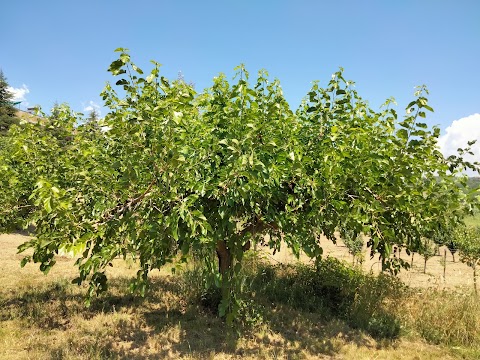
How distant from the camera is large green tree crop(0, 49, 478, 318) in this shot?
129 inches

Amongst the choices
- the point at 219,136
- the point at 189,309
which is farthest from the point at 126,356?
the point at 219,136

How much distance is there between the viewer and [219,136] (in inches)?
169

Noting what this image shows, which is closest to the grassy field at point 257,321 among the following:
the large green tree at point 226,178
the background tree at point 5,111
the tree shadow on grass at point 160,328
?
the tree shadow on grass at point 160,328

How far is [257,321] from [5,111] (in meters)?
51.6

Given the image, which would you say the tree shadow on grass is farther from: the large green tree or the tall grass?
the large green tree

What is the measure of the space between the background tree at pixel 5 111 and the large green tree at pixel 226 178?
43.9 meters

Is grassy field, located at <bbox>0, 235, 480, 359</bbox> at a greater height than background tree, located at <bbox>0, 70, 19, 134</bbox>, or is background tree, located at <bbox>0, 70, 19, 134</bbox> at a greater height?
background tree, located at <bbox>0, 70, 19, 134</bbox>

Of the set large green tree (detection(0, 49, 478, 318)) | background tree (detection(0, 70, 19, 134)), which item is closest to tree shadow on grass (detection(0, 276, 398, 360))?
large green tree (detection(0, 49, 478, 318))

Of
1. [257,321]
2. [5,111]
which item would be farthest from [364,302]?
[5,111]

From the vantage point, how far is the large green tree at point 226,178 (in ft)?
10.7

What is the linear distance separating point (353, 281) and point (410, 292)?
5.00ft

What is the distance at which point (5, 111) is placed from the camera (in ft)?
145

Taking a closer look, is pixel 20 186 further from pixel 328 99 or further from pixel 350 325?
pixel 350 325

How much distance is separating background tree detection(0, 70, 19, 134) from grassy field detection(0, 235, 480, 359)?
134ft
